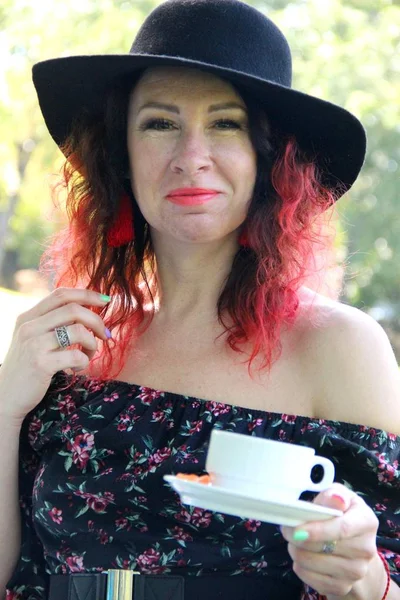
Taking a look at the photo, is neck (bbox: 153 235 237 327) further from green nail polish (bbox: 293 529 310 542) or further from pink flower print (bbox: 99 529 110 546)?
green nail polish (bbox: 293 529 310 542)

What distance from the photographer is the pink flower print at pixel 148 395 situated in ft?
6.20

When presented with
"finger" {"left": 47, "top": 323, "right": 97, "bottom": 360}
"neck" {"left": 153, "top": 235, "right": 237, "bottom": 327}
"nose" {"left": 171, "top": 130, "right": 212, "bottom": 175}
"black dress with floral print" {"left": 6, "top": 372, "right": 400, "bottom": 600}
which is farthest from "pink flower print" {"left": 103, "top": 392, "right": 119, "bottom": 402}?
"nose" {"left": 171, "top": 130, "right": 212, "bottom": 175}

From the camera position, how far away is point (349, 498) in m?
1.29

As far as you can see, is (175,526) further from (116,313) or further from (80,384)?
(116,313)

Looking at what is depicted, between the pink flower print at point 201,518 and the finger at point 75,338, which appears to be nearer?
the pink flower print at point 201,518

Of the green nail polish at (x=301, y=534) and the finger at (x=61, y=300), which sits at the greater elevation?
the finger at (x=61, y=300)

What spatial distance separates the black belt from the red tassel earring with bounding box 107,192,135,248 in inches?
29.5

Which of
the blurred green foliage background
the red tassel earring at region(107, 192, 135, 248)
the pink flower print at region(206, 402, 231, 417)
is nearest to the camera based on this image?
the pink flower print at region(206, 402, 231, 417)

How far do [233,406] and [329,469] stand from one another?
0.51 m

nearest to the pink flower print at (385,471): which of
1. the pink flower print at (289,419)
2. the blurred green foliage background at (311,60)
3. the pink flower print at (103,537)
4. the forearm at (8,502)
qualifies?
the pink flower print at (289,419)

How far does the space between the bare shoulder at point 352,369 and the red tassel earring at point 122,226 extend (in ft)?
1.66

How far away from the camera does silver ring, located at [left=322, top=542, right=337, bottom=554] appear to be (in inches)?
49.8

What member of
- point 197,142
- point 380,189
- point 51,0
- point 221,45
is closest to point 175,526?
point 197,142

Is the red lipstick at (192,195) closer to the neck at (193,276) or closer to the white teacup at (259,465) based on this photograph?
the neck at (193,276)
